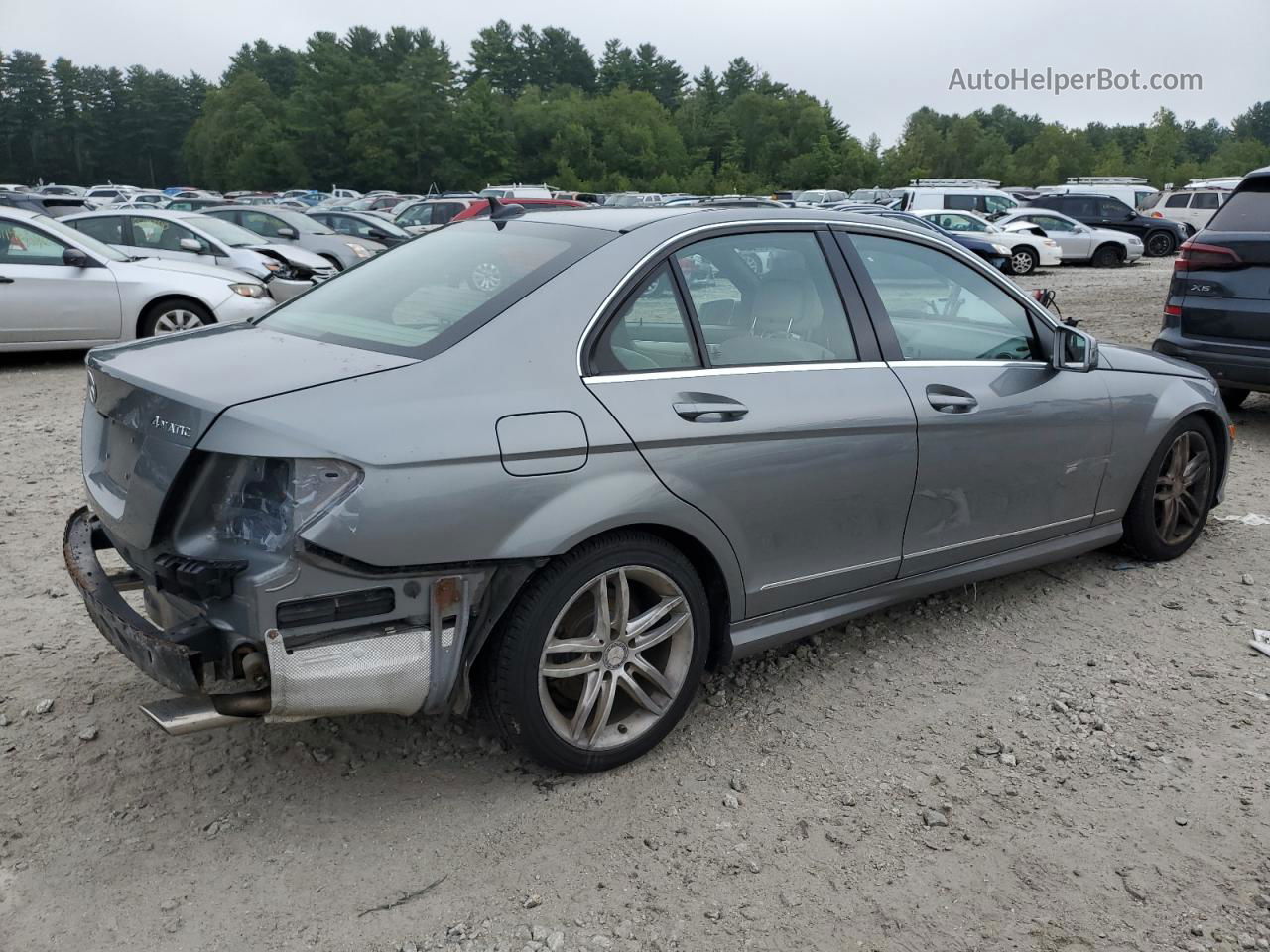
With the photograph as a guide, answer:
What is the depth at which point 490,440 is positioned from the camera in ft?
9.41

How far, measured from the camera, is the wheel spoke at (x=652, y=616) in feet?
10.6

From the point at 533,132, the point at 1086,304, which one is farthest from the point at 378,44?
the point at 1086,304

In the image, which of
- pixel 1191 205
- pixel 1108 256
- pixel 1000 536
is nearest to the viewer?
pixel 1000 536

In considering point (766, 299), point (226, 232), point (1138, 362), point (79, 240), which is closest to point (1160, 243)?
point (226, 232)

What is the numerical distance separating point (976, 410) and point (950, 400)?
0.14 m

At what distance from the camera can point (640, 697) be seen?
3.33 metres

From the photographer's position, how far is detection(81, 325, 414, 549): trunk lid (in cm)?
285

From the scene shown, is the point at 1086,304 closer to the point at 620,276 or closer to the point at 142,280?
the point at 142,280

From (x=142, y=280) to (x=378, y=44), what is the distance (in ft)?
356

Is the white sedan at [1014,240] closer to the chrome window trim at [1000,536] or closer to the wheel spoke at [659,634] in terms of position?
the chrome window trim at [1000,536]

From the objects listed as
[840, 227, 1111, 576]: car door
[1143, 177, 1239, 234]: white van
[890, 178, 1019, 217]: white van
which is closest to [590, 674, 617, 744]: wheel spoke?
[840, 227, 1111, 576]: car door

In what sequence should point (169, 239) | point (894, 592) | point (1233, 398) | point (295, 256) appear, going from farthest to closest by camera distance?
point (295, 256) → point (169, 239) → point (1233, 398) → point (894, 592)

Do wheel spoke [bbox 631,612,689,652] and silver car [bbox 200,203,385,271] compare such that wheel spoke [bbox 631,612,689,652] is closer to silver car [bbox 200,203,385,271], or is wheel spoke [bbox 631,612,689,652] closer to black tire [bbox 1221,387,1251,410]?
black tire [bbox 1221,387,1251,410]

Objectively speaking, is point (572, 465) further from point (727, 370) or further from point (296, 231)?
point (296, 231)
